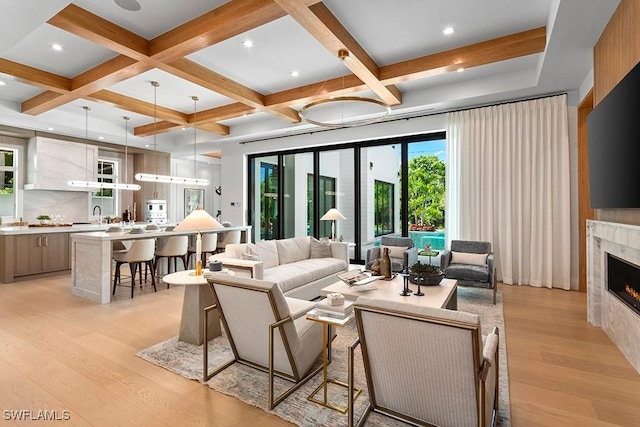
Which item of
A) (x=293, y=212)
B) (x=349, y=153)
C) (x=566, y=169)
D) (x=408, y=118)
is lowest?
(x=293, y=212)

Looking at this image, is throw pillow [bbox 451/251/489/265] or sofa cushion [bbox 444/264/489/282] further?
throw pillow [bbox 451/251/489/265]

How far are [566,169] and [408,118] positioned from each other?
278 cm

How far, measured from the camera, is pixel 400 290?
3490 mm

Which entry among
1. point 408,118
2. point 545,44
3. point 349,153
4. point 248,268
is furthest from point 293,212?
point 545,44

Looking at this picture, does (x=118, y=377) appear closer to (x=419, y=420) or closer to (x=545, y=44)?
(x=419, y=420)

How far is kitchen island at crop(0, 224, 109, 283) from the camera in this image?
573 centimetres

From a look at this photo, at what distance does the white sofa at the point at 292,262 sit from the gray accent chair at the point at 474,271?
161cm

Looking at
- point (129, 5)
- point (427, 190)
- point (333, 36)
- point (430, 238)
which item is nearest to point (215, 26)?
point (129, 5)

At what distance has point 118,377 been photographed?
257 centimetres

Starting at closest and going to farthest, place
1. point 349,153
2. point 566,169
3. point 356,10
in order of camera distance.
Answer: point 356,10
point 566,169
point 349,153

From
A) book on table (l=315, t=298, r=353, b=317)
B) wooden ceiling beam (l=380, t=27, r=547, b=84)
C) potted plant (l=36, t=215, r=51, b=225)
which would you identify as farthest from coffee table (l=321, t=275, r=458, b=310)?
potted plant (l=36, t=215, r=51, b=225)

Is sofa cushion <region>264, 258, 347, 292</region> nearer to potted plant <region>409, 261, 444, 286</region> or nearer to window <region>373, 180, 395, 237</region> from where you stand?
potted plant <region>409, 261, 444, 286</region>

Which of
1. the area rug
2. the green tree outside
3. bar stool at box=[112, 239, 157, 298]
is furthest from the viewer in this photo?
the green tree outside

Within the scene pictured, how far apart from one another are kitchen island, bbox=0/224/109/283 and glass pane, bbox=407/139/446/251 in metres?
6.84
